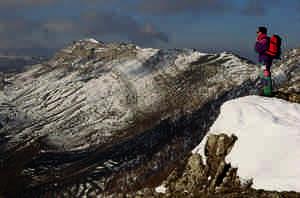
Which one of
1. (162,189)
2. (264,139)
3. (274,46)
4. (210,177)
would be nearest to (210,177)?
(210,177)

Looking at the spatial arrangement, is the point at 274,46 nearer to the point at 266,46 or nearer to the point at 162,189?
the point at 266,46

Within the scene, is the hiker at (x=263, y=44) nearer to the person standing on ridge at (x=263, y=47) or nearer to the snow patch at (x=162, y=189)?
the person standing on ridge at (x=263, y=47)

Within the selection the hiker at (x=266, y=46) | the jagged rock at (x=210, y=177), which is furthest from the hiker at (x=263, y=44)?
the jagged rock at (x=210, y=177)


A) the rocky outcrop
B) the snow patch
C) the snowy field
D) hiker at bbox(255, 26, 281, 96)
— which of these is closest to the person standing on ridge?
hiker at bbox(255, 26, 281, 96)

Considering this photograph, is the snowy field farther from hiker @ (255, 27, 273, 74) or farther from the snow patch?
the snow patch

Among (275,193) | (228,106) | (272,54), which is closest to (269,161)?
(275,193)

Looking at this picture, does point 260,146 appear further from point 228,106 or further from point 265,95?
point 265,95
